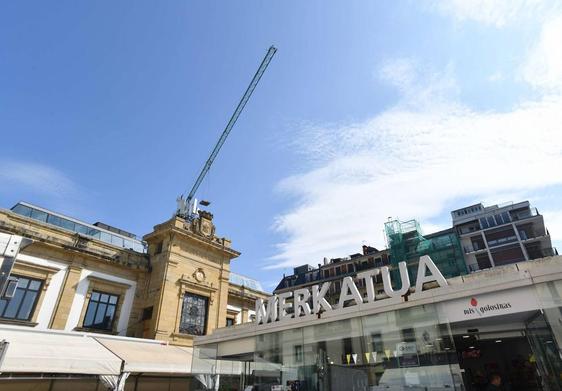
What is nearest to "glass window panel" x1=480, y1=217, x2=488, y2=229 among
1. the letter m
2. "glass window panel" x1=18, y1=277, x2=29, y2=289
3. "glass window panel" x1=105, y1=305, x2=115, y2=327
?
the letter m

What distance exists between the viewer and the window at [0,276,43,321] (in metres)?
17.2

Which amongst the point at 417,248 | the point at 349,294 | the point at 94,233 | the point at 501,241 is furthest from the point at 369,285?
the point at 501,241

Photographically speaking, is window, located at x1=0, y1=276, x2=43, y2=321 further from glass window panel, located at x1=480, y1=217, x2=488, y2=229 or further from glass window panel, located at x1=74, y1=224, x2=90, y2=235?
glass window panel, located at x1=480, y1=217, x2=488, y2=229

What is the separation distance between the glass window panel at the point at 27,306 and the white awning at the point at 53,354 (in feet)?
7.49

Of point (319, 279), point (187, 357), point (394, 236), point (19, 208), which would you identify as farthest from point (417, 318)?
point (319, 279)

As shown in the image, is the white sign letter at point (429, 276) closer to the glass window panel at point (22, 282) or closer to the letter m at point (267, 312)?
the letter m at point (267, 312)

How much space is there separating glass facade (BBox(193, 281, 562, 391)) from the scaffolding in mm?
26733

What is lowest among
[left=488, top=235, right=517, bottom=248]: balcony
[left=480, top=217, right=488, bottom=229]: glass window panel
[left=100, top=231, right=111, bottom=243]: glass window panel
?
[left=100, top=231, right=111, bottom=243]: glass window panel

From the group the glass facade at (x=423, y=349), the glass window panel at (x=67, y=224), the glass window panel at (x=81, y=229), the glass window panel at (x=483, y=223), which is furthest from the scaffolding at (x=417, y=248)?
the glass window panel at (x=67, y=224)

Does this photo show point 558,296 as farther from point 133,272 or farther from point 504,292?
point 133,272

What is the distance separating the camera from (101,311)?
2086 centimetres

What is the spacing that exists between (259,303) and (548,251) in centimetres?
4939

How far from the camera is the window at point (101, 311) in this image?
2012cm

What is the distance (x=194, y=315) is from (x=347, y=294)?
15.1 metres
